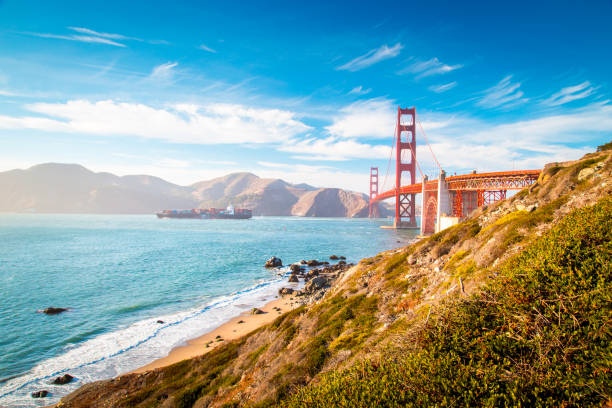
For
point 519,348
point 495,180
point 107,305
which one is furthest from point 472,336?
point 495,180

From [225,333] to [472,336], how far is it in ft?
63.6

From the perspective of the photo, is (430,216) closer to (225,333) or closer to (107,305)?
(225,333)

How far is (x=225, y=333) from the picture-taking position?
20828 millimetres

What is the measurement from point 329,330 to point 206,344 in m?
13.3

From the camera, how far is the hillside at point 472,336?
3994 millimetres

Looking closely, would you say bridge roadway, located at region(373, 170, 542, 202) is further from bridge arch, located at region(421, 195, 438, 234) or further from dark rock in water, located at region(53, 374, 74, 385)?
dark rock in water, located at region(53, 374, 74, 385)

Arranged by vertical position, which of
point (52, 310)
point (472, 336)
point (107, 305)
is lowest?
point (107, 305)

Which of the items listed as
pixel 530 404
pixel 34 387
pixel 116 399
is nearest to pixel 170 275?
pixel 34 387

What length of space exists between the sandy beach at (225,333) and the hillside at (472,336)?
6202mm

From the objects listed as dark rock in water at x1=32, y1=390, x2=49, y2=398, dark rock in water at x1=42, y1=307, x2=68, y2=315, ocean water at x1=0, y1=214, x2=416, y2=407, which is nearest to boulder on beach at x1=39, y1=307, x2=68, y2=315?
dark rock in water at x1=42, y1=307, x2=68, y2=315

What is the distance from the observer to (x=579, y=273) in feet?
16.2

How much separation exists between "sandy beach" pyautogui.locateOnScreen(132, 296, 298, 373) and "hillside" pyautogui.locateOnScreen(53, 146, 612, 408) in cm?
620

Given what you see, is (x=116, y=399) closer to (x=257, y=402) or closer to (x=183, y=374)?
(x=183, y=374)

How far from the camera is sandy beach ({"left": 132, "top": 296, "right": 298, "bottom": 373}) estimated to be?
17253 millimetres
